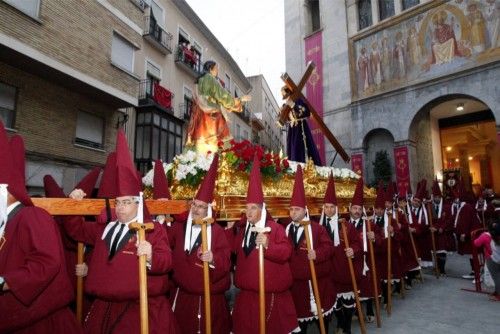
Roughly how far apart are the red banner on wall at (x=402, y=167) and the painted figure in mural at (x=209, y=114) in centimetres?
1120

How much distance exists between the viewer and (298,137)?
33.2 feet

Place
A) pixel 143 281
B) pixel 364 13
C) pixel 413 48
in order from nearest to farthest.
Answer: pixel 143 281, pixel 413 48, pixel 364 13

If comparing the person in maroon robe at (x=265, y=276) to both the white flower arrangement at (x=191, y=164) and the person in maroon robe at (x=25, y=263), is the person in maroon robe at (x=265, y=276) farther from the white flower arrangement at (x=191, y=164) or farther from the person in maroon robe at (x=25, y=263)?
the white flower arrangement at (x=191, y=164)

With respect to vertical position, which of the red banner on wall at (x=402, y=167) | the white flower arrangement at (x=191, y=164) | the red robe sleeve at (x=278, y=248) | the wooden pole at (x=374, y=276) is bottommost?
the wooden pole at (x=374, y=276)

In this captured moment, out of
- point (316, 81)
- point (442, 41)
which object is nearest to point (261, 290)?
point (442, 41)

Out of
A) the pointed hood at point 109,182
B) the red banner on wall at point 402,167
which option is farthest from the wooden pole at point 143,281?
A: the red banner on wall at point 402,167

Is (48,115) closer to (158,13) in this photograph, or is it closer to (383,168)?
(158,13)

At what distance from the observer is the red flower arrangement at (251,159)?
Answer: 5.76 meters

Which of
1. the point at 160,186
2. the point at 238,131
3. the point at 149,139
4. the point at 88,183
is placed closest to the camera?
the point at 88,183

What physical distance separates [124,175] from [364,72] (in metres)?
17.6

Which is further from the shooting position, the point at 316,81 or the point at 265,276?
the point at 316,81

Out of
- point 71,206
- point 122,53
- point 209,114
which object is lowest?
point 71,206

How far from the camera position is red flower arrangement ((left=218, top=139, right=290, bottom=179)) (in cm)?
576

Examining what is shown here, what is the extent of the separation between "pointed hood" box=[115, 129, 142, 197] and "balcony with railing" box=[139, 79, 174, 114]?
14052mm
